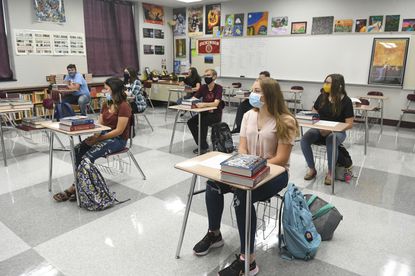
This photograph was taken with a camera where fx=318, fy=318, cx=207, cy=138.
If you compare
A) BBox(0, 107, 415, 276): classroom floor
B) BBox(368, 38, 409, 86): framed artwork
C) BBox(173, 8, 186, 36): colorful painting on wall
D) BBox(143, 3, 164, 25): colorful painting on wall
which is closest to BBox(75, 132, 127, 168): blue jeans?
BBox(0, 107, 415, 276): classroom floor

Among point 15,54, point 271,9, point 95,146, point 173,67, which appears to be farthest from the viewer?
point 173,67

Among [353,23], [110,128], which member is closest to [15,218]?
[110,128]

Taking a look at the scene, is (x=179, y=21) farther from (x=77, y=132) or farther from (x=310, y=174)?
(x=77, y=132)

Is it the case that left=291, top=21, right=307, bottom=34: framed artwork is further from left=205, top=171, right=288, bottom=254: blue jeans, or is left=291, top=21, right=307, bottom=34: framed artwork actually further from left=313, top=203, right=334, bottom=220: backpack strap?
left=205, top=171, right=288, bottom=254: blue jeans

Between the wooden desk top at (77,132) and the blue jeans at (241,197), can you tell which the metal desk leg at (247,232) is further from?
the wooden desk top at (77,132)

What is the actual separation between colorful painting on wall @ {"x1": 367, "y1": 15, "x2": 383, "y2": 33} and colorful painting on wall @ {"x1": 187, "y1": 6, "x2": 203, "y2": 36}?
183 inches

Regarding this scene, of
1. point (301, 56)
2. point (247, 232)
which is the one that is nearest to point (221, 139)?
point (247, 232)

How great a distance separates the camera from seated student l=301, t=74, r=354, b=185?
3.64 meters

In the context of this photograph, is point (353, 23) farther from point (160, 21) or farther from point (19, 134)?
point (19, 134)

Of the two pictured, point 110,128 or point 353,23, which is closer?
point 110,128

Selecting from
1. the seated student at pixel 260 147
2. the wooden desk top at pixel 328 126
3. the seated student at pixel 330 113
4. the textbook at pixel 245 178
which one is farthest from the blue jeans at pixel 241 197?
the seated student at pixel 330 113

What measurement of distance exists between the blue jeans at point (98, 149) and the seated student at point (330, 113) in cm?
214

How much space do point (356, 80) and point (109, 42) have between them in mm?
6313

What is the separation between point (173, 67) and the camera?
10492 millimetres
